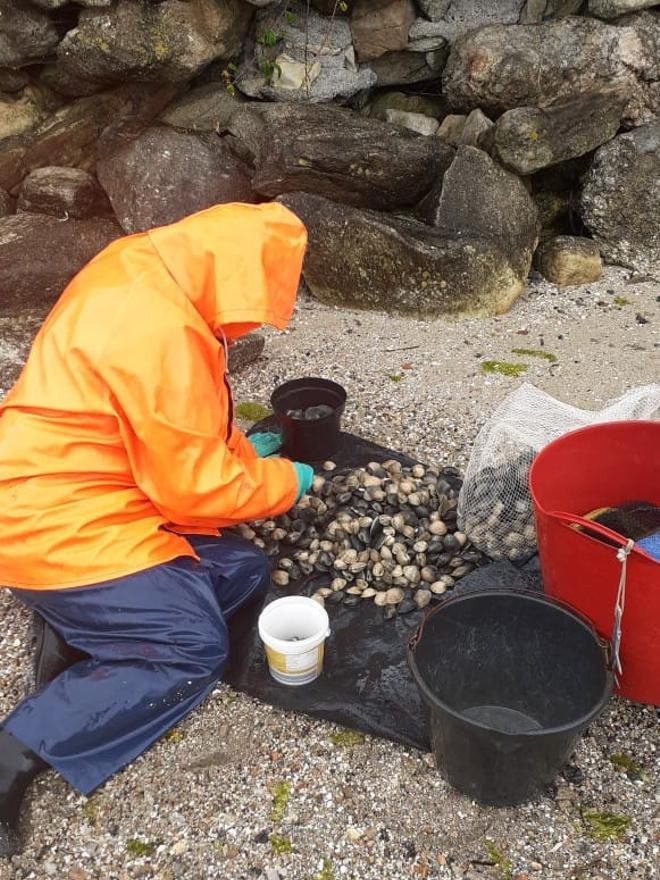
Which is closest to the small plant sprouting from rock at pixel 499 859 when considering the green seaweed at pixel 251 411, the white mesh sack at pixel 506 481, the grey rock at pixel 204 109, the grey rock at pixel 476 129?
the white mesh sack at pixel 506 481

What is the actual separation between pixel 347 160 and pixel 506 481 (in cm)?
286

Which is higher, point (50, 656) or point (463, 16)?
point (463, 16)

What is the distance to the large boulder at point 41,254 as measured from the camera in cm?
479

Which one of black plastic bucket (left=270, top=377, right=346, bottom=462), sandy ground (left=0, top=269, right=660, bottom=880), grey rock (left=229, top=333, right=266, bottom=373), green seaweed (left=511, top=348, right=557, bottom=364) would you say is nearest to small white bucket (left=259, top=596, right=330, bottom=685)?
sandy ground (left=0, top=269, right=660, bottom=880)

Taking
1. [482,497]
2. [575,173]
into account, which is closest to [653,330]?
[575,173]

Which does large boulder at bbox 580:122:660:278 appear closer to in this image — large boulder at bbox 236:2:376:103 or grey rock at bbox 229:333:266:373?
large boulder at bbox 236:2:376:103

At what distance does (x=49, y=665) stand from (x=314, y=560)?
987 mm

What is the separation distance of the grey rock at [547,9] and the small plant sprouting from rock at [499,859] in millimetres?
5371

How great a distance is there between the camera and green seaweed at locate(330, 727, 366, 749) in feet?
7.93

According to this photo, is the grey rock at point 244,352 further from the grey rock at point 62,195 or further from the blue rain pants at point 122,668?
the blue rain pants at point 122,668

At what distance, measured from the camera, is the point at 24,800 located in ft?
7.45

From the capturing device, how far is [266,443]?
11.7ft

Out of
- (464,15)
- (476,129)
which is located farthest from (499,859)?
(464,15)

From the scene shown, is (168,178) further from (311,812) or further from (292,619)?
(311,812)
